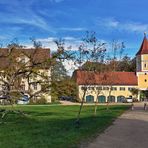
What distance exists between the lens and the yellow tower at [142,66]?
4402 inches

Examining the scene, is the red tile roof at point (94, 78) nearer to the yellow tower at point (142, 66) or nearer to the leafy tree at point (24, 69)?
the leafy tree at point (24, 69)

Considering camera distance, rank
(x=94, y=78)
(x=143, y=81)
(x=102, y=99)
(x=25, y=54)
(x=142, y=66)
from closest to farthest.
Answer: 1. (x=25, y=54)
2. (x=94, y=78)
3. (x=102, y=99)
4. (x=143, y=81)
5. (x=142, y=66)

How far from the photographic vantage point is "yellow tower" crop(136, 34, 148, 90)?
112 meters

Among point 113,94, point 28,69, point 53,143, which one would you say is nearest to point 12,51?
point 28,69

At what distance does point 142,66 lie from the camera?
114 meters

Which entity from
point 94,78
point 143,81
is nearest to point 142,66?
point 143,81

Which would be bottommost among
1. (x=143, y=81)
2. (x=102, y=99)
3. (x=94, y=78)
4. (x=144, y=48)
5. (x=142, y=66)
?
(x=94, y=78)

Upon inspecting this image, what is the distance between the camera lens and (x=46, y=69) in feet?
94.7

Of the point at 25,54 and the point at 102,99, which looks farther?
the point at 102,99

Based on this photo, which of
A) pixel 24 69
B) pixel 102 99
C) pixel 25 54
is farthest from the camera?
pixel 102 99

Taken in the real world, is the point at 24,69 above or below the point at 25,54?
below

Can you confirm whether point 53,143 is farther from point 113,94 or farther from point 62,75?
point 113,94

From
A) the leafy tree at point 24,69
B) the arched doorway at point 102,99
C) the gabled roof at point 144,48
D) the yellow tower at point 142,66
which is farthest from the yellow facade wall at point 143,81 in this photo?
the leafy tree at point 24,69

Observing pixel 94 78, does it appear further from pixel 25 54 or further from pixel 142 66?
pixel 142 66
